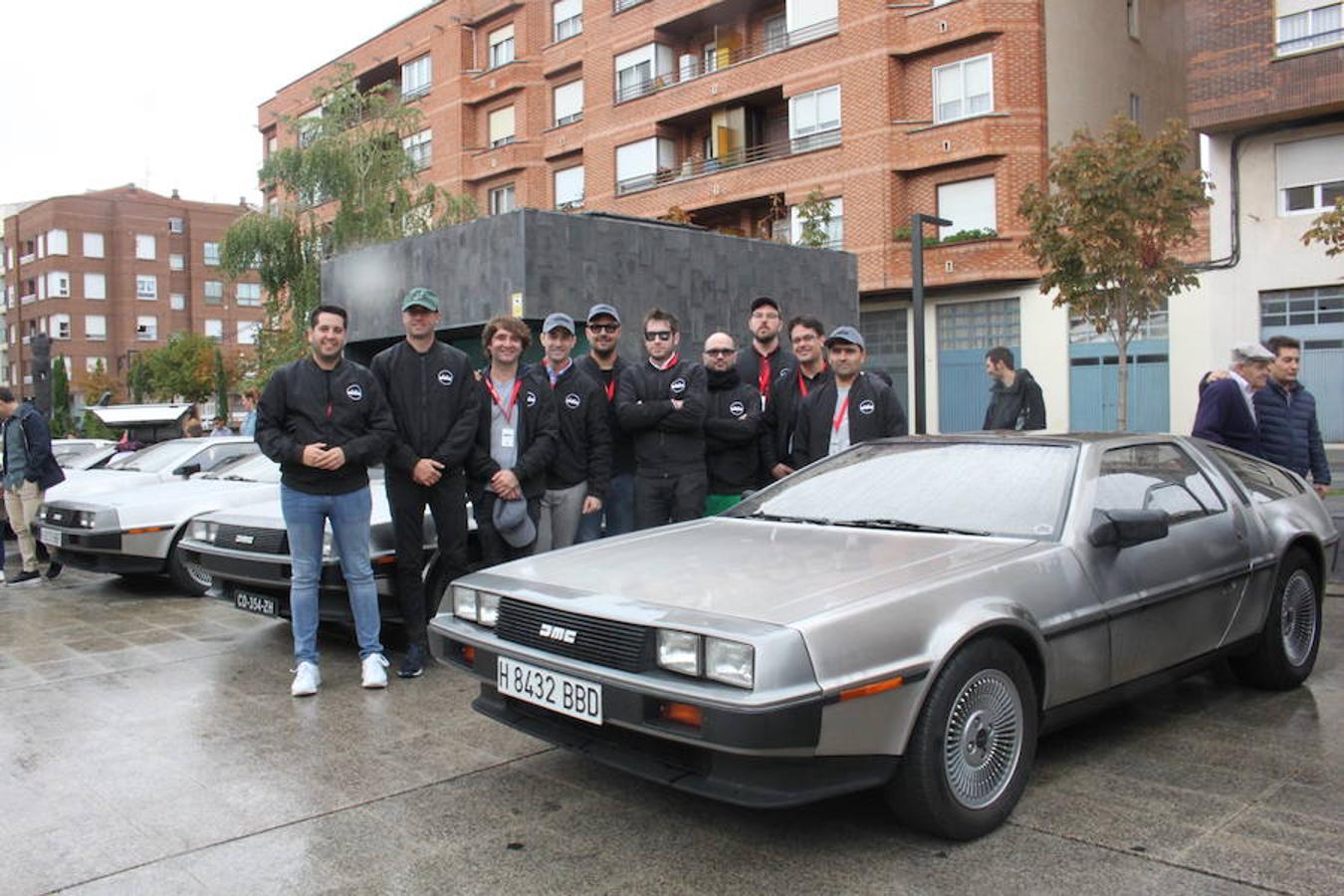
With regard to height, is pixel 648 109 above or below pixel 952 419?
above

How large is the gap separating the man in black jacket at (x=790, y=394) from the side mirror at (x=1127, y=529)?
106 inches

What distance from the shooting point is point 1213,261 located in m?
21.8

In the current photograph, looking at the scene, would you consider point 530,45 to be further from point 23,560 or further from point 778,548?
point 778,548

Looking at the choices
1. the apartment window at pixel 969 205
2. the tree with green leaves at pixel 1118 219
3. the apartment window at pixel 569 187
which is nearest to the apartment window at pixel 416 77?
the apartment window at pixel 569 187

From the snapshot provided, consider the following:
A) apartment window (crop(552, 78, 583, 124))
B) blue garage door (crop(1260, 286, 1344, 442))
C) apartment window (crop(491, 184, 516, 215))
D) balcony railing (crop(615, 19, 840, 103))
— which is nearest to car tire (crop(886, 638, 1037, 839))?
blue garage door (crop(1260, 286, 1344, 442))

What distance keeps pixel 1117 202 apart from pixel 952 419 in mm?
9952

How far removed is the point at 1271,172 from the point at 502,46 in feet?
77.9

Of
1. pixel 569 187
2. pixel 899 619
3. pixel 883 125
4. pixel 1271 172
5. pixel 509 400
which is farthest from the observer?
pixel 569 187

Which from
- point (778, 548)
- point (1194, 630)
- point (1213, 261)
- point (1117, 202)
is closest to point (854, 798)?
point (778, 548)

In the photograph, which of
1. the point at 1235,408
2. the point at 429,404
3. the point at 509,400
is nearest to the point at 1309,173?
the point at 1235,408

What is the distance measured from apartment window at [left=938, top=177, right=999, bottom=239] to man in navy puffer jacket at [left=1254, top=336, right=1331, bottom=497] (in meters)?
16.9

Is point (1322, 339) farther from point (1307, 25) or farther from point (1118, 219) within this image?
point (1118, 219)

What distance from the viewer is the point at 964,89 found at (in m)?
23.8

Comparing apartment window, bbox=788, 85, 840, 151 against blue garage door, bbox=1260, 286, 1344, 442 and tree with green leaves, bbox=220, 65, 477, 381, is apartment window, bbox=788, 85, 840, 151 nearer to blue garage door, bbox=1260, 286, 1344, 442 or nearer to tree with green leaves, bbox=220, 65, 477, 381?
tree with green leaves, bbox=220, 65, 477, 381
